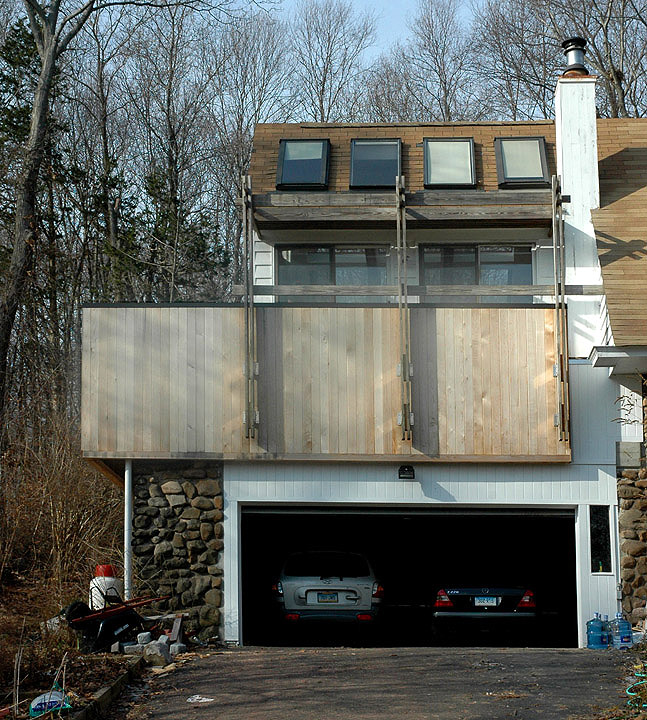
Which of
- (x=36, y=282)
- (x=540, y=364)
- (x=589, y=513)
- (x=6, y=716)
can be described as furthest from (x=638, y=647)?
(x=36, y=282)

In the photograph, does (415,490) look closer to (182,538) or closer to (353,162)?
(182,538)

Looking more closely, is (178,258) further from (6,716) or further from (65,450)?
(6,716)

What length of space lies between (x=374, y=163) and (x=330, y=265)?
6.24 ft

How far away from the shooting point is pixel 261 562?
20203 mm

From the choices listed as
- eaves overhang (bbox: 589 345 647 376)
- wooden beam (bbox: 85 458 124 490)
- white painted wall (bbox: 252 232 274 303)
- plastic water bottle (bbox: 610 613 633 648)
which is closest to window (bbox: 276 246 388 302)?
white painted wall (bbox: 252 232 274 303)

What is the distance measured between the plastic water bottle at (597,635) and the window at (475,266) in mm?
5376

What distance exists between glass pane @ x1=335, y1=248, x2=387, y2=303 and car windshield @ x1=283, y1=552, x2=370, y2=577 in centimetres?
417

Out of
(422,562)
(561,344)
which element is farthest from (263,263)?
(422,562)

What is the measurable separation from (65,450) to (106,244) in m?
10.9

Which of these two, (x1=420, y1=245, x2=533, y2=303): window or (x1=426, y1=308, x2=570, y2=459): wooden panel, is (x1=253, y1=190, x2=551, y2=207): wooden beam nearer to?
(x1=420, y1=245, x2=533, y2=303): window

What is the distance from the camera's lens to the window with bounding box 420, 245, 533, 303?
54.0ft

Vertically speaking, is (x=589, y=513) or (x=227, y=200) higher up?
(x=227, y=200)

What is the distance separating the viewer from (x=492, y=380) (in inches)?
549

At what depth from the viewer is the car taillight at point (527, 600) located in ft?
47.4
